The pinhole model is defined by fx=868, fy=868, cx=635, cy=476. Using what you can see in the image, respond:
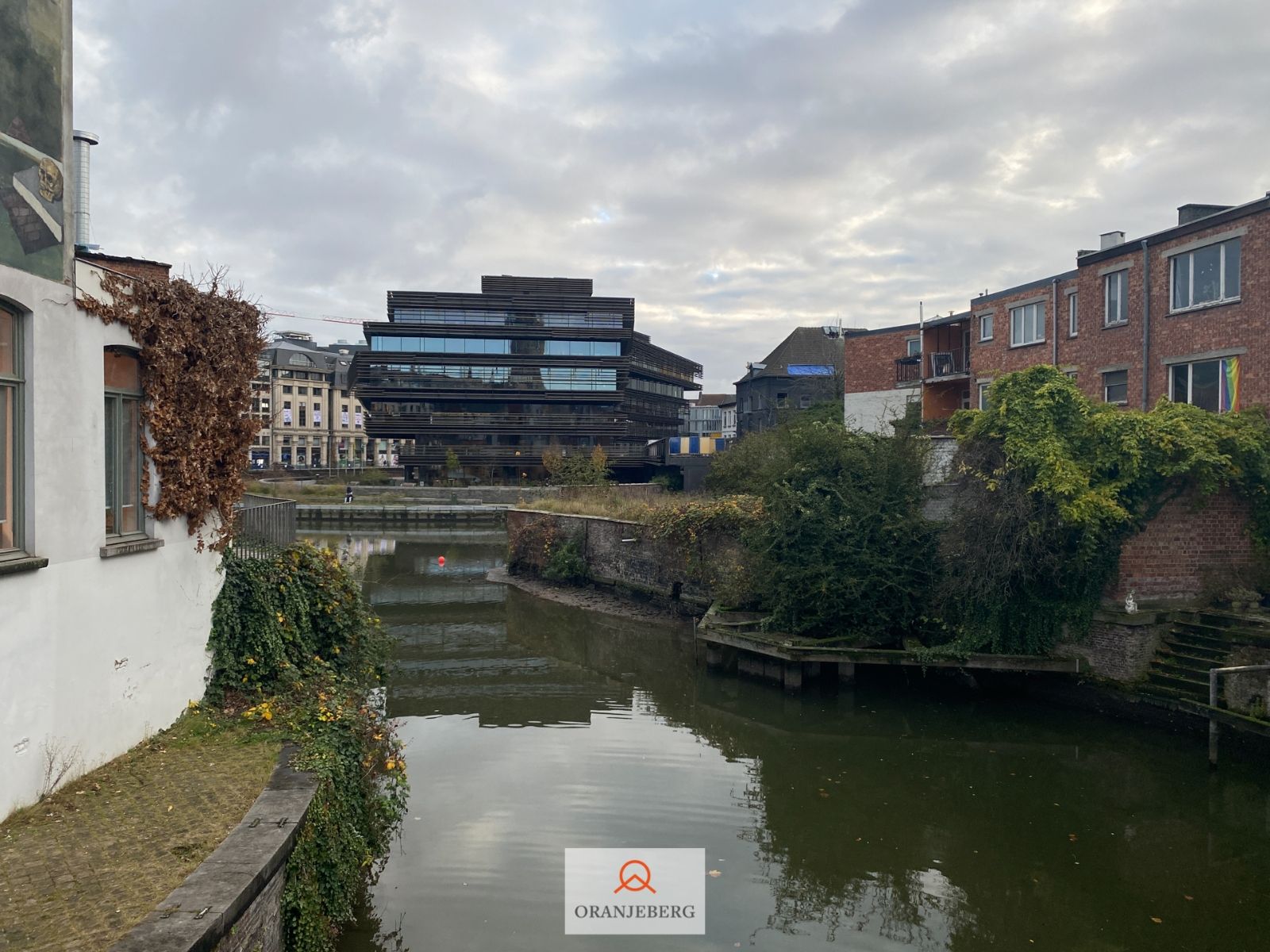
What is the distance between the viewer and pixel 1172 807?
10.6 meters

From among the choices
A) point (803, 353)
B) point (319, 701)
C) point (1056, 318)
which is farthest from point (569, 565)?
point (803, 353)

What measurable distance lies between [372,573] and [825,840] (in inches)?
1007

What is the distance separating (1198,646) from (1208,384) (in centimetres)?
715

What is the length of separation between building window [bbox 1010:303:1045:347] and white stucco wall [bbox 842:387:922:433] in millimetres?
7796

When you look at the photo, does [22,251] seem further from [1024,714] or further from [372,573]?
[372,573]

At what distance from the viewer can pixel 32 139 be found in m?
6.63

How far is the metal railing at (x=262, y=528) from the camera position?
32.6 feet

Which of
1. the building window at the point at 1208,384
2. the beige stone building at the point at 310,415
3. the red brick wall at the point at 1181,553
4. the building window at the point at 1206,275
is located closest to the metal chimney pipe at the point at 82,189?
the red brick wall at the point at 1181,553

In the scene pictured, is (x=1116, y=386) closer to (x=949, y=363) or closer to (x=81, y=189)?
(x=949, y=363)

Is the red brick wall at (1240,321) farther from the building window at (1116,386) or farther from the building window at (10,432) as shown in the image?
the building window at (10,432)

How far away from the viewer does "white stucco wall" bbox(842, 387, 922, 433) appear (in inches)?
1336

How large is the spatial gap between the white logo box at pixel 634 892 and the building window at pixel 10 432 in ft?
18.4

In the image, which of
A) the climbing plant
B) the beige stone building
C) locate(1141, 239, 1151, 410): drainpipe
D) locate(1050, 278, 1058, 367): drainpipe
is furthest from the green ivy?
the beige stone building

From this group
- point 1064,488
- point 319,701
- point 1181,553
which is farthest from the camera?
point 1181,553
